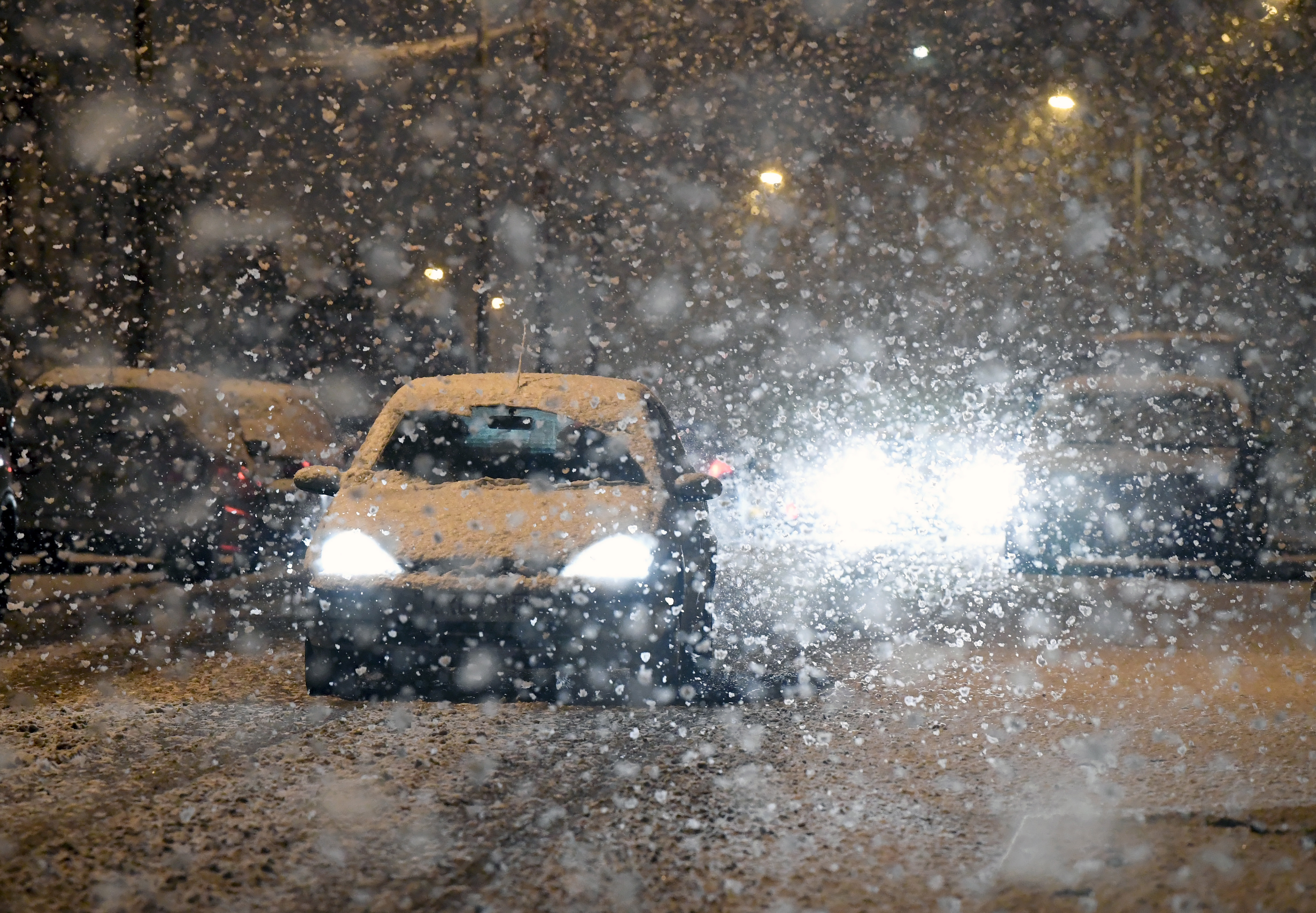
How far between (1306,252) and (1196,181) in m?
2.58

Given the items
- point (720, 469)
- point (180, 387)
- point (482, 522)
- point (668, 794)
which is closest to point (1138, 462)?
point (720, 469)

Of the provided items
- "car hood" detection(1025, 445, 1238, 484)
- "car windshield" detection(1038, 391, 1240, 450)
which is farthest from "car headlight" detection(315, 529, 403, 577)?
"car windshield" detection(1038, 391, 1240, 450)

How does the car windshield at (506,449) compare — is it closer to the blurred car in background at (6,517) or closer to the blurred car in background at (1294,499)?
the blurred car in background at (6,517)

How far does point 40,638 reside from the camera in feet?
25.0

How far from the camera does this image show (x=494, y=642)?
5.61m

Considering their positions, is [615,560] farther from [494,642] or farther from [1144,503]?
[1144,503]

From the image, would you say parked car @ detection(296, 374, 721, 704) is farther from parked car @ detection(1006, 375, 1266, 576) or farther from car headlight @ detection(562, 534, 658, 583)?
parked car @ detection(1006, 375, 1266, 576)

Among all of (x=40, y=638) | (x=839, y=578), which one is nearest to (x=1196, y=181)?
(x=839, y=578)

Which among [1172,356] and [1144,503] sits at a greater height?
[1172,356]

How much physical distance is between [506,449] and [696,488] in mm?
1032

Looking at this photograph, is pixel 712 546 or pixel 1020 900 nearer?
pixel 1020 900

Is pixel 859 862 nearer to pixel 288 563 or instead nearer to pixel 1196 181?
pixel 288 563

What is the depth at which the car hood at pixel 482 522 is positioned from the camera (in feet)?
18.5

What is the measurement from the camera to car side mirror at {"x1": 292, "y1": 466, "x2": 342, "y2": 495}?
6570mm
